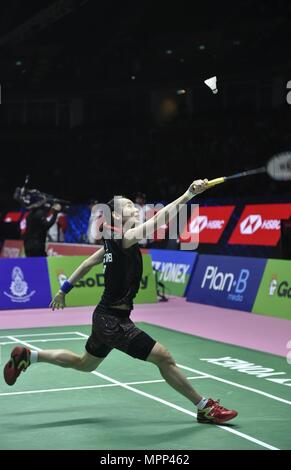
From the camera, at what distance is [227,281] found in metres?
14.7

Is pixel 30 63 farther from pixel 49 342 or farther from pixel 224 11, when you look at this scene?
pixel 49 342

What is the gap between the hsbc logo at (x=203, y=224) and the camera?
1998cm

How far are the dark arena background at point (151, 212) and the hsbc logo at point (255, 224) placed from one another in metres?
0.04

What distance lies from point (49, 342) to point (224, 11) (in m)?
27.1

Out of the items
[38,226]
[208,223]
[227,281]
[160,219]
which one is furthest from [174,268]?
[160,219]

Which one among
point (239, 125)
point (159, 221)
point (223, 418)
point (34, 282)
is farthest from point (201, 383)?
point (239, 125)

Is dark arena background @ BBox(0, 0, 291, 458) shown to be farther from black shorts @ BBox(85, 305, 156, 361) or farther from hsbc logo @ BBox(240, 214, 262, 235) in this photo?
black shorts @ BBox(85, 305, 156, 361)

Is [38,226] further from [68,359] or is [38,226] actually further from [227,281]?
[68,359]

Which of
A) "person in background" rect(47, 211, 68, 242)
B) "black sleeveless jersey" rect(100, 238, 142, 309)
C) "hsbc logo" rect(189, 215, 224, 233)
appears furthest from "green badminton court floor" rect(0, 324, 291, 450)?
"person in background" rect(47, 211, 68, 242)

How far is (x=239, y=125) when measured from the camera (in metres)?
27.9

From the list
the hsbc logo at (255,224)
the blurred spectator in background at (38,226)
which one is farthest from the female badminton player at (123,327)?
the hsbc logo at (255,224)

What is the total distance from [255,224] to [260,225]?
9.4 inches

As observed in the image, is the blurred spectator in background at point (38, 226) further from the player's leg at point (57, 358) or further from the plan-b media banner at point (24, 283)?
the player's leg at point (57, 358)

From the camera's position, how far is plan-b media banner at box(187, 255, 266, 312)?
45.9 feet
